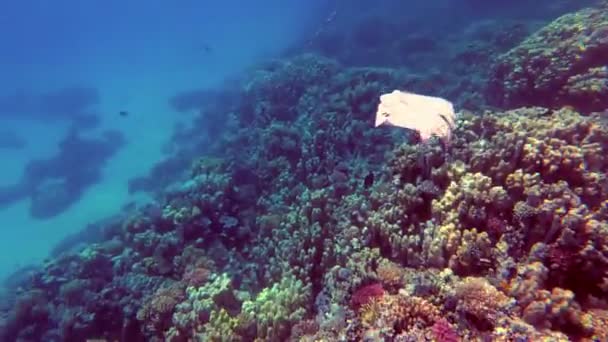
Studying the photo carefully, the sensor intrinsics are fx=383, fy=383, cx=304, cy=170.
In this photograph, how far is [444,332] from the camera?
291cm

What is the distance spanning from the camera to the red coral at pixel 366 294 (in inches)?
141

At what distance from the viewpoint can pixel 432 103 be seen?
480 cm

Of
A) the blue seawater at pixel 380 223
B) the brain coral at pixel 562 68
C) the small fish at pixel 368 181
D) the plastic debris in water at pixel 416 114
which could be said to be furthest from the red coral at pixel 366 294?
the brain coral at pixel 562 68

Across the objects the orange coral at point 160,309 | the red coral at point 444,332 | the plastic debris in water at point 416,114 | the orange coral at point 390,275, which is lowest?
the orange coral at point 160,309

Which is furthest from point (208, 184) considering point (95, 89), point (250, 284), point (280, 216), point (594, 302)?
point (95, 89)

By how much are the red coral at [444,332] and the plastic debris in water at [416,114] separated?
2.26m

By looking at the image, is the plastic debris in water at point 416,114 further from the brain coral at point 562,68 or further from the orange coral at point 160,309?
the brain coral at point 562,68

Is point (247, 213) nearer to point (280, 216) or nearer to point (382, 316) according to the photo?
point (280, 216)

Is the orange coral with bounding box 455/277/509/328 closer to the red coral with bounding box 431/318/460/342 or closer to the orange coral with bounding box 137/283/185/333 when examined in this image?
the red coral with bounding box 431/318/460/342

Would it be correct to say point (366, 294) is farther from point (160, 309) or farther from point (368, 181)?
point (160, 309)

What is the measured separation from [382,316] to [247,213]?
5.36 m

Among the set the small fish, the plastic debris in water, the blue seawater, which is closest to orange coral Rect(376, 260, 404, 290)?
the blue seawater

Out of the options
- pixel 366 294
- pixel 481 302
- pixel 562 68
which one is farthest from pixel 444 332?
pixel 562 68

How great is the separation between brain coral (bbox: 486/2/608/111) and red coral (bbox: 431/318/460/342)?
647 cm
